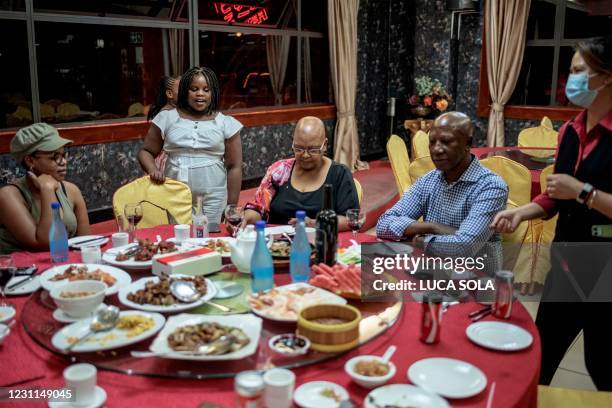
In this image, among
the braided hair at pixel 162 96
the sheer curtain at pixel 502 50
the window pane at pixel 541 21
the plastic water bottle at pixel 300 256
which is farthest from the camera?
the window pane at pixel 541 21

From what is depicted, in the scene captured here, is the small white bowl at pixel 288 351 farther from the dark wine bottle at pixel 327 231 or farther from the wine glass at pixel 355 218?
the wine glass at pixel 355 218

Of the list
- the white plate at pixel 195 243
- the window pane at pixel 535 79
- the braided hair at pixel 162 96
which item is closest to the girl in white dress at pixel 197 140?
the braided hair at pixel 162 96

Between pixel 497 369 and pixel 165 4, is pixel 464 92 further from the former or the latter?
pixel 497 369

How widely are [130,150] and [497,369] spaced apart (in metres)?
4.53

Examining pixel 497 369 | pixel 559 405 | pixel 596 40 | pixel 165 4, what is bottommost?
pixel 559 405

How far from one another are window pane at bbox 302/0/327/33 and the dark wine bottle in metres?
5.99

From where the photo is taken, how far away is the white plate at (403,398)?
4.00 feet

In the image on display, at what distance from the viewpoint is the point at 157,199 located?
10.1 feet

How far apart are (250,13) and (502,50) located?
3.37 meters

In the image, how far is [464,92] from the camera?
7.97m

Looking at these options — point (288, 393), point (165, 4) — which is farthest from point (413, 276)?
point (165, 4)

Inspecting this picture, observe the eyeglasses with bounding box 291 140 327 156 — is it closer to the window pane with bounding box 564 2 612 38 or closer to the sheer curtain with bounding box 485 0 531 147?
the sheer curtain with bounding box 485 0 531 147

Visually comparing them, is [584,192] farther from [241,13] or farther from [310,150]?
[241,13]

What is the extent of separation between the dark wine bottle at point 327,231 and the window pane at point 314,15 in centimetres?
599
